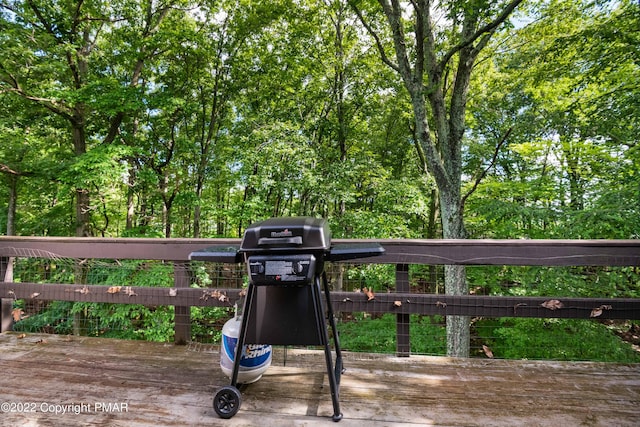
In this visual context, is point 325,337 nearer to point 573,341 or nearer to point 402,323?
point 402,323

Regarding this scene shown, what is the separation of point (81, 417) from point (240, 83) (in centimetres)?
777

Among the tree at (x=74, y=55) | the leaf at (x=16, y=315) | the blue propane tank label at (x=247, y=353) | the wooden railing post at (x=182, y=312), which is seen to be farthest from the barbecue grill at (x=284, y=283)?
the tree at (x=74, y=55)

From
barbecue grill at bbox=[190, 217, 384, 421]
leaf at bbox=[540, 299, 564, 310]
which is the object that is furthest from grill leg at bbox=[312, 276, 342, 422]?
leaf at bbox=[540, 299, 564, 310]

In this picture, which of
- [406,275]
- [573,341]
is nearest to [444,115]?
[406,275]

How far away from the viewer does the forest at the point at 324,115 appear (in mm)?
4164

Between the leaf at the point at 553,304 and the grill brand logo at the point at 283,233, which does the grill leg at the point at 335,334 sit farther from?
the leaf at the point at 553,304

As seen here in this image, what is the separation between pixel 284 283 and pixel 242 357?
1.63 feet

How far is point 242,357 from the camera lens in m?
1.34

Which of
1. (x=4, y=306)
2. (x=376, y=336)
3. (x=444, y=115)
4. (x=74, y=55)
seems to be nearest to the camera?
(x=4, y=306)

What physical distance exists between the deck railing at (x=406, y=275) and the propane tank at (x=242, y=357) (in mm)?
486

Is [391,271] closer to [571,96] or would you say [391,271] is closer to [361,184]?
[361,184]

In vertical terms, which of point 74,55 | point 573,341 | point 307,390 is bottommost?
point 573,341

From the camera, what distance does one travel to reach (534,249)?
1719mm

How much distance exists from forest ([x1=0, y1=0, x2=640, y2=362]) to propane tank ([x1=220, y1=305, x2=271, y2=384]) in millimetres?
3333
